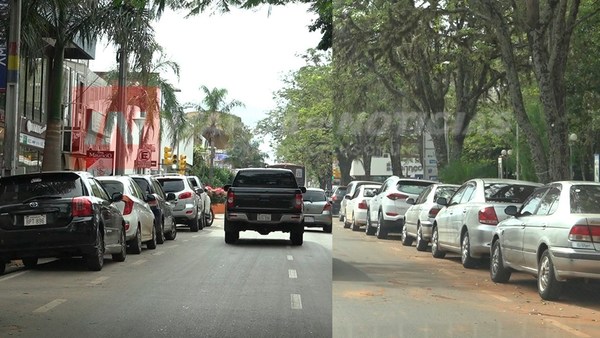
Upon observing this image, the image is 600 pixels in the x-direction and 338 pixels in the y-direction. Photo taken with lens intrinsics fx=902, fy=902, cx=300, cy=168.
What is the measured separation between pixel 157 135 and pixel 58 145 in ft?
69.3

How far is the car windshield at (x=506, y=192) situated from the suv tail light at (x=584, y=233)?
0.28 m

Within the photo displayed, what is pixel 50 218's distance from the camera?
1413 cm

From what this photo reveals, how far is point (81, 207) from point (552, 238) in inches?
443

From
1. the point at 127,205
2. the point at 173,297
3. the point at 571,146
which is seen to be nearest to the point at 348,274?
the point at 571,146

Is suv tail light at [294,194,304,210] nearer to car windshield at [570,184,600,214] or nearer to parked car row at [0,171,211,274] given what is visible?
parked car row at [0,171,211,274]

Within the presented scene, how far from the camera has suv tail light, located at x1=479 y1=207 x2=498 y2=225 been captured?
4.37m

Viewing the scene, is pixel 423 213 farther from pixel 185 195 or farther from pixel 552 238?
pixel 185 195

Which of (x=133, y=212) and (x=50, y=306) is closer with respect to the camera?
(x=50, y=306)

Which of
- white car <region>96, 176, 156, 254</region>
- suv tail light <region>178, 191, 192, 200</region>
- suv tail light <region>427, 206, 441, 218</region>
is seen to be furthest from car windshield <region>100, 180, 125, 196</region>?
suv tail light <region>427, 206, 441, 218</region>

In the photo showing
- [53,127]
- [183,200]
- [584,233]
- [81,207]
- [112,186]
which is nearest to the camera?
[584,233]

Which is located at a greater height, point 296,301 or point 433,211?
point 433,211

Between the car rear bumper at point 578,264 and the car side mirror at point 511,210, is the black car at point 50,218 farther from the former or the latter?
the car rear bumper at point 578,264

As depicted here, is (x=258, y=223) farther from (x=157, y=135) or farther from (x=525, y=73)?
(x=157, y=135)

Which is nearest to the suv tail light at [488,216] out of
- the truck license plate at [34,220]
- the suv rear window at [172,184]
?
the truck license plate at [34,220]
